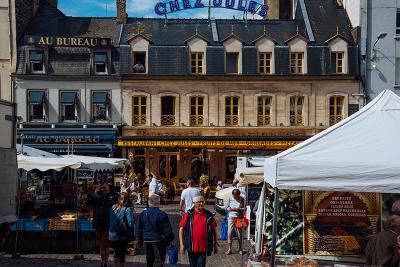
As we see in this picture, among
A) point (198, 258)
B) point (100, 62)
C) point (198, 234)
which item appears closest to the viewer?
point (198, 234)

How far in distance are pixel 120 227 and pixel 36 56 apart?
25.8 meters

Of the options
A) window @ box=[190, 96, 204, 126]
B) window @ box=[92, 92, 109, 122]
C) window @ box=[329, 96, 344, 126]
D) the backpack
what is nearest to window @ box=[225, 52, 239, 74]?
window @ box=[190, 96, 204, 126]

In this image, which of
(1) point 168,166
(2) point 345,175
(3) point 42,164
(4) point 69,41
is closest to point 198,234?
(2) point 345,175

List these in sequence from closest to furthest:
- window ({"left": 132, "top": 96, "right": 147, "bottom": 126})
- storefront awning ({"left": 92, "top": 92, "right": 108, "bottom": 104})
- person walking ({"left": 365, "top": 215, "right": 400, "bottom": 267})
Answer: person walking ({"left": 365, "top": 215, "right": 400, "bottom": 267})
storefront awning ({"left": 92, "top": 92, "right": 108, "bottom": 104})
window ({"left": 132, "top": 96, "right": 147, "bottom": 126})

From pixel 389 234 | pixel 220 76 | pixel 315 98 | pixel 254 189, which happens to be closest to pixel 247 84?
pixel 220 76

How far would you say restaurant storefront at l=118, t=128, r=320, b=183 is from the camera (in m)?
34.5

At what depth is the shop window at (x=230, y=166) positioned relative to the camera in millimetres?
35625

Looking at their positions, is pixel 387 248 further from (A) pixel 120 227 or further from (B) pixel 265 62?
(B) pixel 265 62

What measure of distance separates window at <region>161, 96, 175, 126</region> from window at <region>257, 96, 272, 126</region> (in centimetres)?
488

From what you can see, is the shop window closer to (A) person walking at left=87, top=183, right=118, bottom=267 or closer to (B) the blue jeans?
(A) person walking at left=87, top=183, right=118, bottom=267

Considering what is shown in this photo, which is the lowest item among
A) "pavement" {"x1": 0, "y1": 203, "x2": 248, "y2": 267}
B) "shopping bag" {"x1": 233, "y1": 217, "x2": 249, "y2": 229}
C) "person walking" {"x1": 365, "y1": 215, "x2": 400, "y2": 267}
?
"pavement" {"x1": 0, "y1": 203, "x2": 248, "y2": 267}

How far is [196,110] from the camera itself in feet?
116

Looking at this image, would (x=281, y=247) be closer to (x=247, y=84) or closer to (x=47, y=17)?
(x=247, y=84)

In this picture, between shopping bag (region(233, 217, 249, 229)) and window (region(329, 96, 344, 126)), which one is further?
window (region(329, 96, 344, 126))
